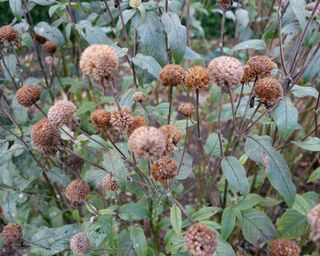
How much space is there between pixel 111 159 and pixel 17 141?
662mm

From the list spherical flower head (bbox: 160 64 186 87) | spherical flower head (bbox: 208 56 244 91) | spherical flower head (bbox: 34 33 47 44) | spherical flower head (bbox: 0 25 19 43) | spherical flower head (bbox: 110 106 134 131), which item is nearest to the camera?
spherical flower head (bbox: 208 56 244 91)

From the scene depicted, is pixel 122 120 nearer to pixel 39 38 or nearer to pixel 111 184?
A: pixel 111 184

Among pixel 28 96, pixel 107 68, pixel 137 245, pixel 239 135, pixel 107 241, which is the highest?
pixel 107 68

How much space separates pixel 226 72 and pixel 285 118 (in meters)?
0.44

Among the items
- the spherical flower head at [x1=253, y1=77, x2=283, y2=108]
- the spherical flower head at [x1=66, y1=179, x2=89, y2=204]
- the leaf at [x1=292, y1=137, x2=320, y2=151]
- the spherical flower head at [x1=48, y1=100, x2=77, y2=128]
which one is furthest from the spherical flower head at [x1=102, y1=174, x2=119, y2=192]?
the leaf at [x1=292, y1=137, x2=320, y2=151]

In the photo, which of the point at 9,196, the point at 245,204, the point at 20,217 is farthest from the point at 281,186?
the point at 20,217

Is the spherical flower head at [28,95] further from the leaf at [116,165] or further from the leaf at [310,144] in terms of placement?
the leaf at [310,144]

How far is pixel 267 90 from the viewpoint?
1.41m

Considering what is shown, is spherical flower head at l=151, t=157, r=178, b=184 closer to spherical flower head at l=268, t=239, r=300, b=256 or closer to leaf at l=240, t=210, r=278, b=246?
spherical flower head at l=268, t=239, r=300, b=256

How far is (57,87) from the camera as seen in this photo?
2.57m

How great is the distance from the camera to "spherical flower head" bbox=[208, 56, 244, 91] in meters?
1.24

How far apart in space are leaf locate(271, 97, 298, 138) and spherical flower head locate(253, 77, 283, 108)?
4.8 inches

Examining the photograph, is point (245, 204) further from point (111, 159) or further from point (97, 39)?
point (97, 39)

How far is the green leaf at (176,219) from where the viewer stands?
1.42m
